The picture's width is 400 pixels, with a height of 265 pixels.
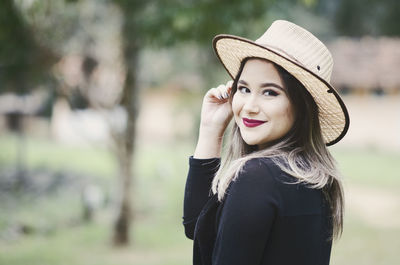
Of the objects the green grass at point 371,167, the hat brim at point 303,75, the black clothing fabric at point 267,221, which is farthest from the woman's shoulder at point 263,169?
the green grass at point 371,167

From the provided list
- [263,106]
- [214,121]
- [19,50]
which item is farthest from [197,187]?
[19,50]

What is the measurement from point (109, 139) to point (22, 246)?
6.56 feet

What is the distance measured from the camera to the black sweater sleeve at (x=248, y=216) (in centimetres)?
147

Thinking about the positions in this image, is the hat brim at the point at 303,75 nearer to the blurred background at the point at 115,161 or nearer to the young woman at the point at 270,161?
the young woman at the point at 270,161

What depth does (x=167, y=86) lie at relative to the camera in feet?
78.4

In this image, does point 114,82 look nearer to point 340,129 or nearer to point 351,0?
point 340,129

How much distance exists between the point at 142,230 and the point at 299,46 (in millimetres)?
7257

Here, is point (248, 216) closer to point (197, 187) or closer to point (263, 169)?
point (263, 169)

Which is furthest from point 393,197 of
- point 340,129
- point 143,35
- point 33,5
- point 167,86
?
point 167,86

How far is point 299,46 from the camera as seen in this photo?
178 cm

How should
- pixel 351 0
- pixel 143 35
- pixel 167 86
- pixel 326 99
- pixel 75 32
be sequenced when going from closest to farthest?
1. pixel 326 99
2. pixel 143 35
3. pixel 75 32
4. pixel 351 0
5. pixel 167 86

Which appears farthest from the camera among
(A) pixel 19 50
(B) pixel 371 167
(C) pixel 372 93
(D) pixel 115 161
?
(C) pixel 372 93

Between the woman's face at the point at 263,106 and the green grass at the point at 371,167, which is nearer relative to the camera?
the woman's face at the point at 263,106

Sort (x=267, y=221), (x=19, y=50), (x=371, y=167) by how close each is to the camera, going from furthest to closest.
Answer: (x=371, y=167)
(x=19, y=50)
(x=267, y=221)
